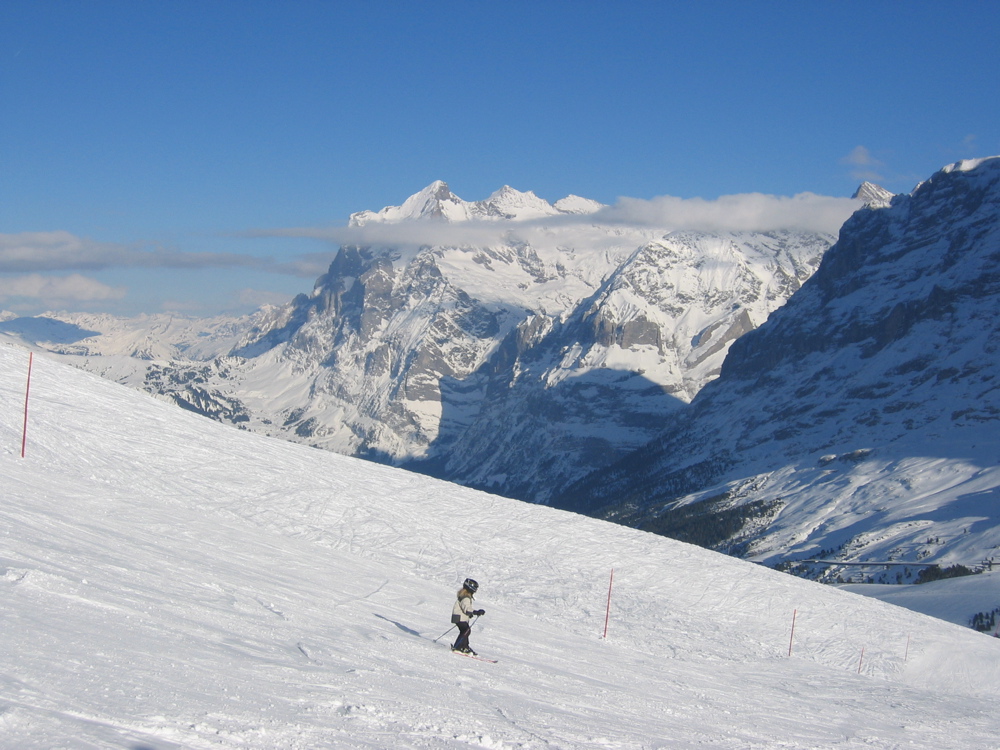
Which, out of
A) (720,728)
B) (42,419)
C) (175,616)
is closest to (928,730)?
(720,728)

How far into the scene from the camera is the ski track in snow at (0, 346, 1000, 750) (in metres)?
12.5

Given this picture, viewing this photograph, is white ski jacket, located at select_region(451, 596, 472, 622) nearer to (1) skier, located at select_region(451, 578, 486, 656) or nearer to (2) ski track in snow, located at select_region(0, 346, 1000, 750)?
(1) skier, located at select_region(451, 578, 486, 656)

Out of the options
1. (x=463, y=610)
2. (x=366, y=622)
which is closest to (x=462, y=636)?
(x=463, y=610)

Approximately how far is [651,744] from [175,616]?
8.76 m

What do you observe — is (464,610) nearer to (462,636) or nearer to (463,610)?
(463,610)

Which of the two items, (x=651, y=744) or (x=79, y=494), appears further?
(x=79, y=494)

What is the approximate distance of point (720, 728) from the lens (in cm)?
1778

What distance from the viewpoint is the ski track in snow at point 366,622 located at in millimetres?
12531

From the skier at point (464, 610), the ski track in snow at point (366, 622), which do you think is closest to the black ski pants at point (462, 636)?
the skier at point (464, 610)

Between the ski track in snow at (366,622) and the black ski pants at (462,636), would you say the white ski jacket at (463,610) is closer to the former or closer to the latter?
the black ski pants at (462,636)

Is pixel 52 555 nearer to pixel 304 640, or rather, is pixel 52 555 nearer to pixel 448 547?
pixel 304 640

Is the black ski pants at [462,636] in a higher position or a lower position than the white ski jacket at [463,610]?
lower

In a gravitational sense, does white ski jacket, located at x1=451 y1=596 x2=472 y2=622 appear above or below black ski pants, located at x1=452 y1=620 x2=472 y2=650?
above

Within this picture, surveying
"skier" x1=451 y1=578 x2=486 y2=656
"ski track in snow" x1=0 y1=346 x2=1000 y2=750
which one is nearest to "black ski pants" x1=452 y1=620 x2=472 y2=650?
"skier" x1=451 y1=578 x2=486 y2=656
